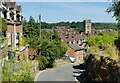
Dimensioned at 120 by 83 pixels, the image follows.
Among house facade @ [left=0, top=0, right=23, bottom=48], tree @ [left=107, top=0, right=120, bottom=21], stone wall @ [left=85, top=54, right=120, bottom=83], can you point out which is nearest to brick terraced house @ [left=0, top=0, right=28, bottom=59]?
house facade @ [left=0, top=0, right=23, bottom=48]

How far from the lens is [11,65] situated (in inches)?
637

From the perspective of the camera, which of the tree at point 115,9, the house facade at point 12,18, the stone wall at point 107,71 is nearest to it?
the tree at point 115,9

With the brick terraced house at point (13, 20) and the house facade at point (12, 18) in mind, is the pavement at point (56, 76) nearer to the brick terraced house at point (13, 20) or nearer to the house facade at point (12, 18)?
the brick terraced house at point (13, 20)

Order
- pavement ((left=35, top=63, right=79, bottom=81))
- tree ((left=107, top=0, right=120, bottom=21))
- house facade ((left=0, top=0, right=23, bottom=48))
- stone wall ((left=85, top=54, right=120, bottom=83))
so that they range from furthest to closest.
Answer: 1. house facade ((left=0, top=0, right=23, bottom=48))
2. pavement ((left=35, top=63, right=79, bottom=81))
3. stone wall ((left=85, top=54, right=120, bottom=83))
4. tree ((left=107, top=0, right=120, bottom=21))

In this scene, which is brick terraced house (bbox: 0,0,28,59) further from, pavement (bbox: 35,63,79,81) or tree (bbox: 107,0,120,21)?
tree (bbox: 107,0,120,21)

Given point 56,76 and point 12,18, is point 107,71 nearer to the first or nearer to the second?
point 56,76

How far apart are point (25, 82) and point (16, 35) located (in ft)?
64.3

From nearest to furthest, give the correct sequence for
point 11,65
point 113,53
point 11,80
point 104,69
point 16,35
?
1. point 11,65
2. point 11,80
3. point 104,69
4. point 113,53
5. point 16,35

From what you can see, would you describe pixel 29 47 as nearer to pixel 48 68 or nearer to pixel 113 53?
pixel 48 68

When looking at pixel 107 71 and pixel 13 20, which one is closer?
pixel 107 71

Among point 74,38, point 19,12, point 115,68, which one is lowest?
point 74,38

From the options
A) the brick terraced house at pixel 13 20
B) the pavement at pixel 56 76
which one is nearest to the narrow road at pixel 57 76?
the pavement at pixel 56 76

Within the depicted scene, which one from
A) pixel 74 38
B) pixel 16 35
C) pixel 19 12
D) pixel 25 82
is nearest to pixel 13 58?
pixel 25 82

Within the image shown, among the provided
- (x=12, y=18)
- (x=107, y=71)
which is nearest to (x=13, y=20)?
(x=12, y=18)
